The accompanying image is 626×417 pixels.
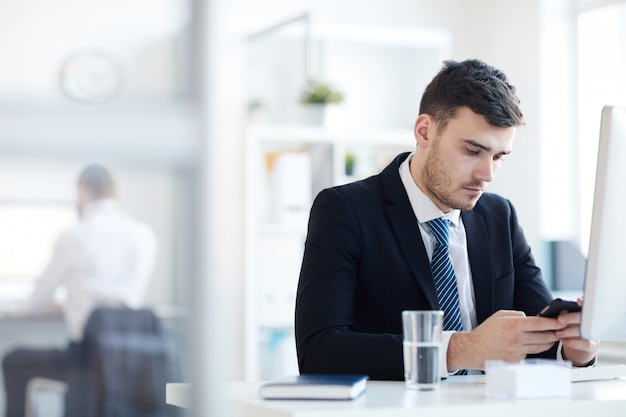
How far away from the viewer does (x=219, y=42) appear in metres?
0.75

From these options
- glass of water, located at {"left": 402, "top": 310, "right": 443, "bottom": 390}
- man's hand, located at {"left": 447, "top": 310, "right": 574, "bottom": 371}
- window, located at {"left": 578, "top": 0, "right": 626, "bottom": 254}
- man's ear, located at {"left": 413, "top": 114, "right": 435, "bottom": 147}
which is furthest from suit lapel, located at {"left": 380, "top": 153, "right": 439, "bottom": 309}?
window, located at {"left": 578, "top": 0, "right": 626, "bottom": 254}

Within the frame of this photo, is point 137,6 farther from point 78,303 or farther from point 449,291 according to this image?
point 449,291

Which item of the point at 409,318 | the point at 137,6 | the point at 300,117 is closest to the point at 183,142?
the point at 409,318

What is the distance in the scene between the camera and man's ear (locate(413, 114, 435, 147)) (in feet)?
6.64

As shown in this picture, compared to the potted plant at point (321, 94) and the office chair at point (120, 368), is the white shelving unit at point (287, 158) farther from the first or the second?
the office chair at point (120, 368)

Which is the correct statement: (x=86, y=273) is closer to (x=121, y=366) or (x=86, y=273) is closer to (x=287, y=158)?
(x=121, y=366)

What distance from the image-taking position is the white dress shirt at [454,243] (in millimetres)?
1974

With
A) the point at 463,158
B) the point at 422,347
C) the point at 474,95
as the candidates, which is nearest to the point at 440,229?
the point at 463,158

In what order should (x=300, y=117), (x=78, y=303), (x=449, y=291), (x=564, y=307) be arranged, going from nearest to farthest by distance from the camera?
1. (x=564, y=307)
2. (x=449, y=291)
3. (x=78, y=303)
4. (x=300, y=117)

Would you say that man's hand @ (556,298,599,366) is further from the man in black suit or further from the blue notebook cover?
the blue notebook cover

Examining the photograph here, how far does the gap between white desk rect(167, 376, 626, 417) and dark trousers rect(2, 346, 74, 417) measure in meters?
0.24

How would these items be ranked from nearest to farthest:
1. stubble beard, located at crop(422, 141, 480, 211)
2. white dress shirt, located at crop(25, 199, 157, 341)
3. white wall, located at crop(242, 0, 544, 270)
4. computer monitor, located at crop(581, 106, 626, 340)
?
computer monitor, located at crop(581, 106, 626, 340), white dress shirt, located at crop(25, 199, 157, 341), stubble beard, located at crop(422, 141, 480, 211), white wall, located at crop(242, 0, 544, 270)

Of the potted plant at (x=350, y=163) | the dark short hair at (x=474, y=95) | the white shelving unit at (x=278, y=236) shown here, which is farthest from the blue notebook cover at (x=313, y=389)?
the potted plant at (x=350, y=163)

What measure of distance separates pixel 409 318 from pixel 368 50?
355 centimetres
